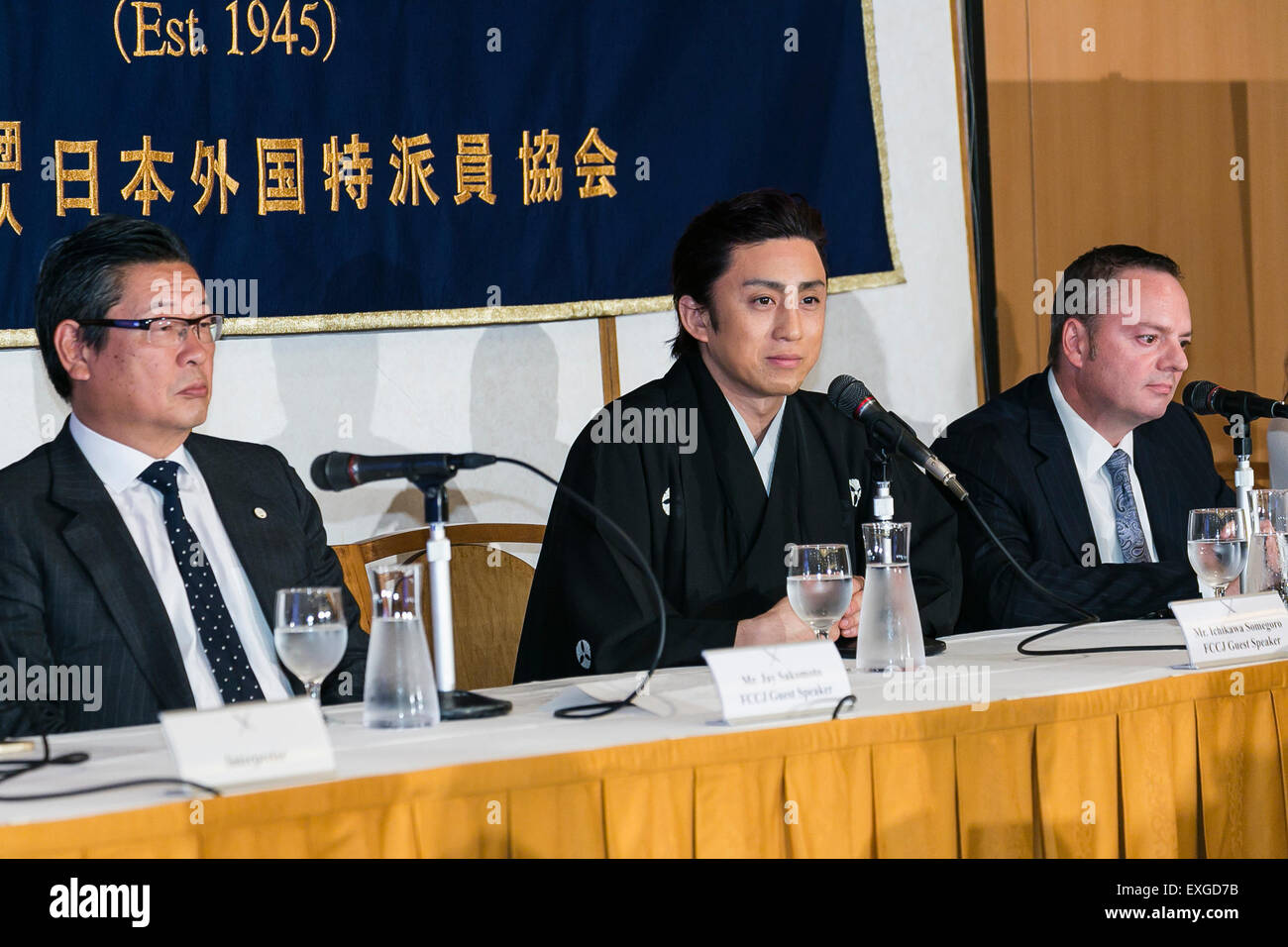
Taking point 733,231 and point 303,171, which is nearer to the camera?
point 733,231

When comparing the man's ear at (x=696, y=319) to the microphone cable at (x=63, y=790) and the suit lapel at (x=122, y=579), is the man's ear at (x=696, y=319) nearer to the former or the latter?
the suit lapel at (x=122, y=579)

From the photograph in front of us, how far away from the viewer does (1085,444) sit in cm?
285

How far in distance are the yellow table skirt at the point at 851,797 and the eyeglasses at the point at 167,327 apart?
102cm

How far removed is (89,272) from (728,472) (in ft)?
3.37

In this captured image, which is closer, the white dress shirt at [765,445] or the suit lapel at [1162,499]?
the white dress shirt at [765,445]

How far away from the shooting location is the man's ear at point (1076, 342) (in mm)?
2875

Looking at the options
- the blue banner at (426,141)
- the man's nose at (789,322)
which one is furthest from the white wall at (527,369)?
the man's nose at (789,322)

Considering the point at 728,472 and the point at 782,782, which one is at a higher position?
the point at 728,472

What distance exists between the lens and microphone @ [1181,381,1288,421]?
98.2 inches

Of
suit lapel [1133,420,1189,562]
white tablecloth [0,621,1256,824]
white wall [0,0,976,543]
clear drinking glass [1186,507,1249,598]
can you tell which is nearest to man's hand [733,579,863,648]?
white tablecloth [0,621,1256,824]

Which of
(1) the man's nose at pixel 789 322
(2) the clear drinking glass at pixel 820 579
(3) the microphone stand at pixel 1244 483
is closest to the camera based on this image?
(2) the clear drinking glass at pixel 820 579

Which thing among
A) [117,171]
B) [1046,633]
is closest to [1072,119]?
[1046,633]

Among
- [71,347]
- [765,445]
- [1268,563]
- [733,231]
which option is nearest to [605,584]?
[765,445]

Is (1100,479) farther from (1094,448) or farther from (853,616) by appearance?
(853,616)
